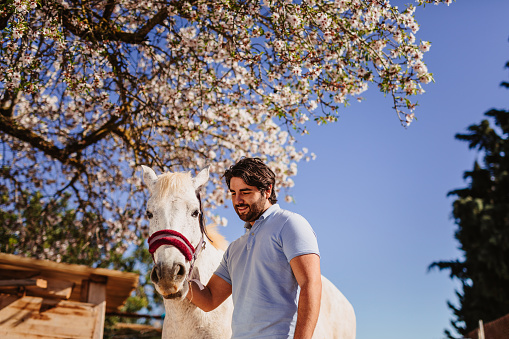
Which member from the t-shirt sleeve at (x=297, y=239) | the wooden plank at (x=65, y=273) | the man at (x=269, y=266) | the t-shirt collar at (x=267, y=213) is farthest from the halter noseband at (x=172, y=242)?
the wooden plank at (x=65, y=273)

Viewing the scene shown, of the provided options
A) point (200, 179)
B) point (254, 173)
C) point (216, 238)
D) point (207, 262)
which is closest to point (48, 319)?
point (216, 238)

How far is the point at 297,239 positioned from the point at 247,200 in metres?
0.48

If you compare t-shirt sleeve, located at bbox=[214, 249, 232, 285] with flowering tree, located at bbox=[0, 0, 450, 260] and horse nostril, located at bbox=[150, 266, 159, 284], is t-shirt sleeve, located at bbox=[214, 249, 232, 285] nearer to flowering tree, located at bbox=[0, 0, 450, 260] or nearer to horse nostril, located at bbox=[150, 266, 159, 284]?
horse nostril, located at bbox=[150, 266, 159, 284]

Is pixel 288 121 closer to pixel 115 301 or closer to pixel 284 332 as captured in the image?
pixel 115 301

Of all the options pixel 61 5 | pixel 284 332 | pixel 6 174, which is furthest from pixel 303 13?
pixel 6 174

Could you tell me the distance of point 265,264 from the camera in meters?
2.35

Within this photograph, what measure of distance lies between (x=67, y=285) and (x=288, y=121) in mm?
4068

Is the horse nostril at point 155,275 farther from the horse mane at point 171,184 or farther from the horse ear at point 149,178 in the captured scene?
the horse ear at point 149,178

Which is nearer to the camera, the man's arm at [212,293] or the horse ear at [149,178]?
the man's arm at [212,293]

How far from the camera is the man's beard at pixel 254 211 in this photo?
261 cm

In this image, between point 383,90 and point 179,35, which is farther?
point 179,35

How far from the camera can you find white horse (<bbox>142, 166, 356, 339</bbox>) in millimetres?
2795

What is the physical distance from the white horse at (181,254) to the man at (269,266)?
40 centimetres

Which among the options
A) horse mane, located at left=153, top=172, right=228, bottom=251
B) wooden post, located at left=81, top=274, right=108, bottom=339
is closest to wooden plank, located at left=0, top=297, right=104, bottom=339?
wooden post, located at left=81, top=274, right=108, bottom=339
